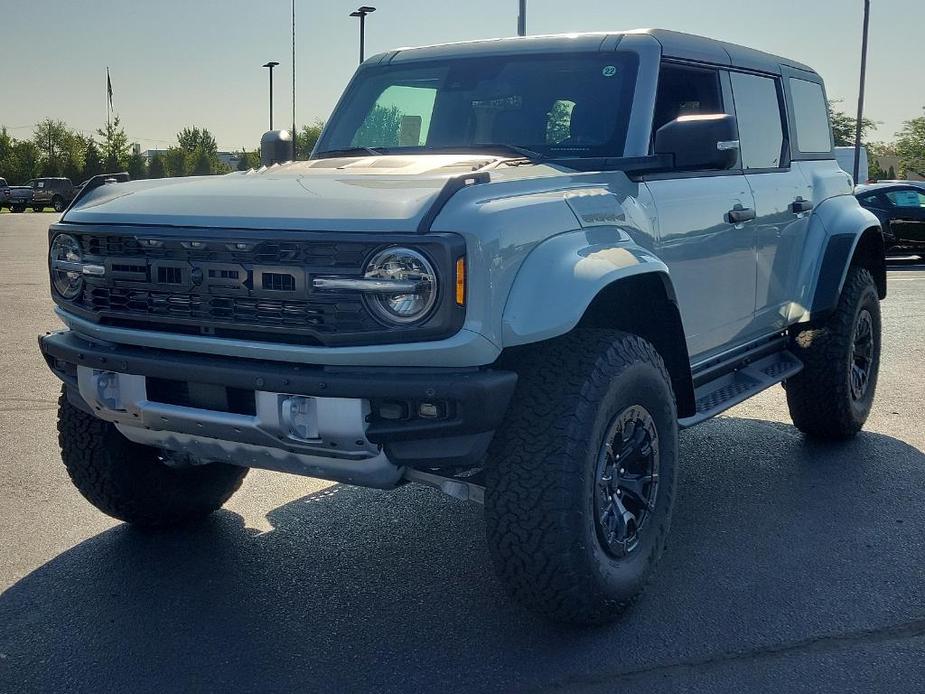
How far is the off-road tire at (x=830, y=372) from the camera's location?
18.3 ft

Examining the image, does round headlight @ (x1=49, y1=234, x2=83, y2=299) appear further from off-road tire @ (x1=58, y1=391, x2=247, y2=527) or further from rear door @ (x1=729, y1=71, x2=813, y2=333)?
rear door @ (x1=729, y1=71, x2=813, y2=333)

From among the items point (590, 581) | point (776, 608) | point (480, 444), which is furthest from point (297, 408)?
point (776, 608)

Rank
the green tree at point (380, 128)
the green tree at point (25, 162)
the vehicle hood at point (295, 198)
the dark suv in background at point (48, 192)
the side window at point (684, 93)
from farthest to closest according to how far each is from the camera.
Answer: the green tree at point (25, 162)
the dark suv in background at point (48, 192)
the green tree at point (380, 128)
the side window at point (684, 93)
the vehicle hood at point (295, 198)

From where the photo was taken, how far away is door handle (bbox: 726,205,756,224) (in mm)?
4543

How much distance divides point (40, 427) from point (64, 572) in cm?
227

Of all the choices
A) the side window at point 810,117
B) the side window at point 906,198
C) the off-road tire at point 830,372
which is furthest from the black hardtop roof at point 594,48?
the side window at point 906,198

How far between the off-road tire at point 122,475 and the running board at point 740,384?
1981mm

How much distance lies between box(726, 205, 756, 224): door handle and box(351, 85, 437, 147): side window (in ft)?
4.41

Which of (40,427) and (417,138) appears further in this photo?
(40,427)

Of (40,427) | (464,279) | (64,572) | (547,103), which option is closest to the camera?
(464,279)

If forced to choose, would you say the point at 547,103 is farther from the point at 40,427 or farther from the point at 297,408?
A: the point at 40,427

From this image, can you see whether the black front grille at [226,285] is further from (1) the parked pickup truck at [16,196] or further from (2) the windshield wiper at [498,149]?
(1) the parked pickup truck at [16,196]

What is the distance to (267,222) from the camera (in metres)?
3.18

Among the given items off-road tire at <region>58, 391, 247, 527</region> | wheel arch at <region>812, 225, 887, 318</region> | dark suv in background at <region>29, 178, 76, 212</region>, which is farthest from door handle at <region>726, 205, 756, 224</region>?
dark suv in background at <region>29, 178, 76, 212</region>
